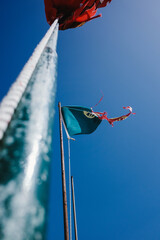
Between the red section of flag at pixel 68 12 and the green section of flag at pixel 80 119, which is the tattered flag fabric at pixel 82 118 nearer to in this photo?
the green section of flag at pixel 80 119

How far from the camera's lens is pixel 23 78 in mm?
592

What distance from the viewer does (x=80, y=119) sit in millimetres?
6180

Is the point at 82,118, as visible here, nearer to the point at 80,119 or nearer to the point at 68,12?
the point at 80,119

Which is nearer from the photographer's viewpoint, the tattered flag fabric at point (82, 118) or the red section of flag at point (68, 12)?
the red section of flag at point (68, 12)

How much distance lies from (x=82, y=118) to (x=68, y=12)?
430 centimetres

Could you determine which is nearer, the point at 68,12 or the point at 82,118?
the point at 68,12

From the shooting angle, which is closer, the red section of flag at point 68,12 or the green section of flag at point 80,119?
the red section of flag at point 68,12

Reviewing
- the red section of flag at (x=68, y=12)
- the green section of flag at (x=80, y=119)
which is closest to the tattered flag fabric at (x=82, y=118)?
the green section of flag at (x=80, y=119)

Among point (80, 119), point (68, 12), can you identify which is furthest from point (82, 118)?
point (68, 12)

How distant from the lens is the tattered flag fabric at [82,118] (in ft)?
19.8

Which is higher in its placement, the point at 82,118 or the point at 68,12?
the point at 82,118

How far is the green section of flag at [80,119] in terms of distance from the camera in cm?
605

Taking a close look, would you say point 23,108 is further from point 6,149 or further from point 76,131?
point 76,131

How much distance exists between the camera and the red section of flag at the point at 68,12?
6.79ft
